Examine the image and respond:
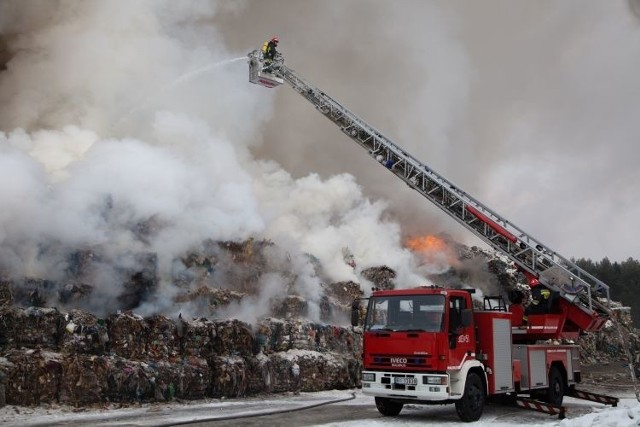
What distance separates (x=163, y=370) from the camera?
14.7m

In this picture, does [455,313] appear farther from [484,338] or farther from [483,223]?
[483,223]

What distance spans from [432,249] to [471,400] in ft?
69.5

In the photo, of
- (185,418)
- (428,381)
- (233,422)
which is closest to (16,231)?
(185,418)

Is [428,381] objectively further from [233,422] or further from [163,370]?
[163,370]

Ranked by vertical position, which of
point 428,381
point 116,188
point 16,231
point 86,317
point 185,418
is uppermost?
point 116,188

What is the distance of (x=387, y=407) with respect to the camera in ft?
40.9

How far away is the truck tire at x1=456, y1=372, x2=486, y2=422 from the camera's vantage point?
11.4 meters

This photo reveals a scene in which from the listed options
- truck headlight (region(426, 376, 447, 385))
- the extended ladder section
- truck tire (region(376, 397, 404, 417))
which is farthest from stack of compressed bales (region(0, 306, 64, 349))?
the extended ladder section

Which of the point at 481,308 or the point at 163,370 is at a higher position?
the point at 481,308

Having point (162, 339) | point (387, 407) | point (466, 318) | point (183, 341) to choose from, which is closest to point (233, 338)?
point (183, 341)

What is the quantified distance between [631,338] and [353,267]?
19.9 metres

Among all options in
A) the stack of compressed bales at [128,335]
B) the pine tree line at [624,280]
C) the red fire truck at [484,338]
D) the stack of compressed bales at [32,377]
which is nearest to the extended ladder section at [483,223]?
the red fire truck at [484,338]

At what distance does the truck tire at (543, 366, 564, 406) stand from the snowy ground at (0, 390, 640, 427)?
37 cm

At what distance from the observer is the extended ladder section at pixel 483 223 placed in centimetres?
1551
